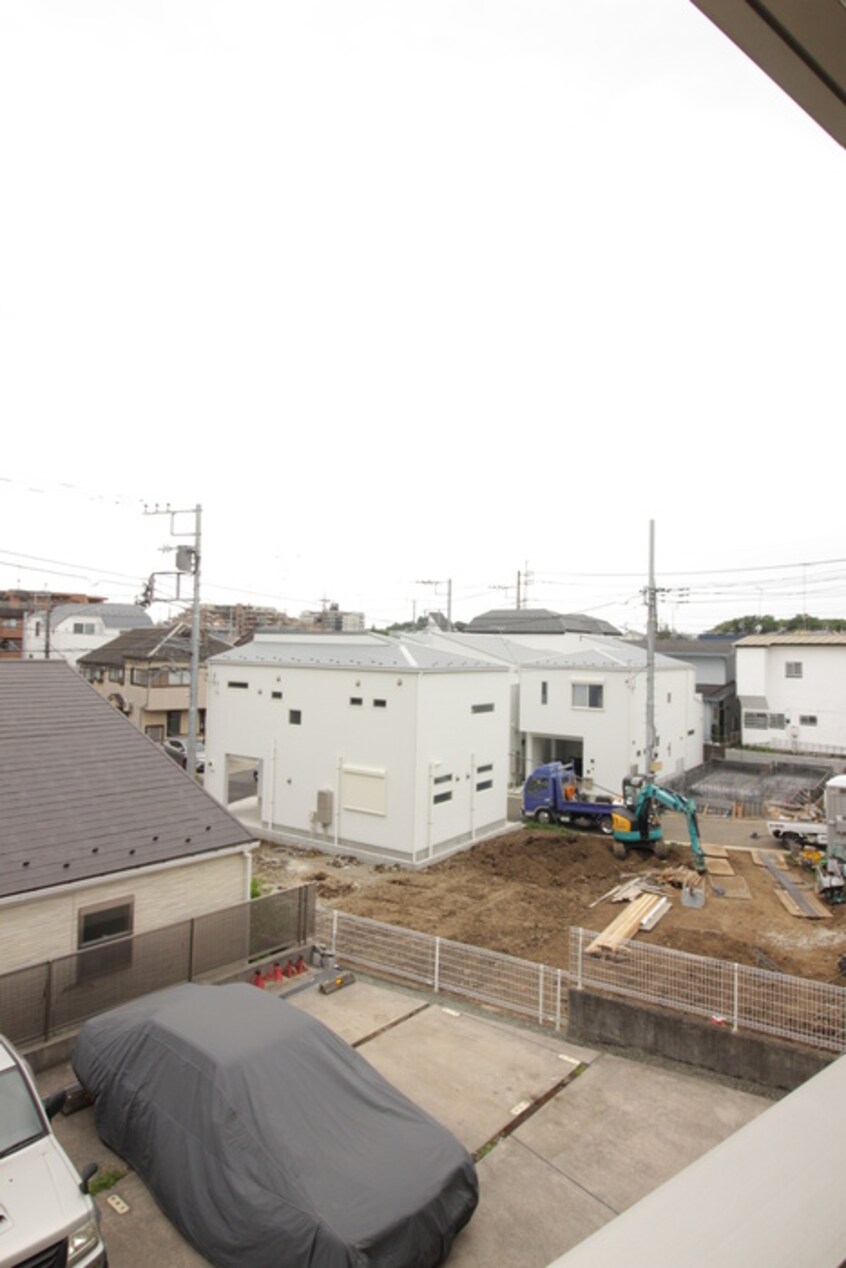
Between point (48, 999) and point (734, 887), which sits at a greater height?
point (48, 999)

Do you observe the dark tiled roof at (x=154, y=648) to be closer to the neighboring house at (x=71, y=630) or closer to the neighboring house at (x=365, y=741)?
the neighboring house at (x=71, y=630)

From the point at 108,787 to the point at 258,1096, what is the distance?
5560mm

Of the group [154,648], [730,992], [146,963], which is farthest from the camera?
[154,648]

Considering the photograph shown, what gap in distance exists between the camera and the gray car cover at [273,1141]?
4.50m

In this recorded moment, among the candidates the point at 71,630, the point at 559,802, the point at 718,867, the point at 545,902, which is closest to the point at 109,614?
the point at 71,630

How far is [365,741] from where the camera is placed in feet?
57.3

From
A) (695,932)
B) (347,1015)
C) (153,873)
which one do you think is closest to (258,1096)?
(347,1015)

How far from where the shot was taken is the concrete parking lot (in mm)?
5285

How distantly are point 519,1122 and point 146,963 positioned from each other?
4.38 m

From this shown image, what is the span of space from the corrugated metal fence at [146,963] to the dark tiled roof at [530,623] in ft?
97.9

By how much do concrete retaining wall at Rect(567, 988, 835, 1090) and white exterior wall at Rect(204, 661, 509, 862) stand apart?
8748 mm

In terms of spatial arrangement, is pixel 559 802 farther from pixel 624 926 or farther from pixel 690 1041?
pixel 690 1041

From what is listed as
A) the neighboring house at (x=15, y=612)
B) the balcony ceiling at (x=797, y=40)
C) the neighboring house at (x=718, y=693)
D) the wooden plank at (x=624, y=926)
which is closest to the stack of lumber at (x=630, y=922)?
the wooden plank at (x=624, y=926)

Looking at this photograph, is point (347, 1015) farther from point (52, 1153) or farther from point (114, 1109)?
point (52, 1153)
